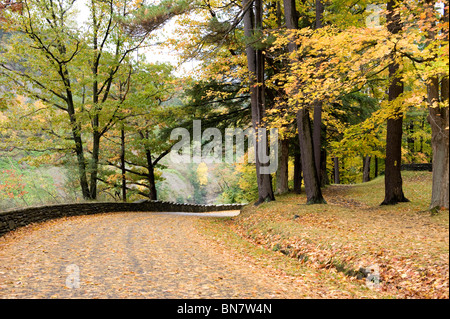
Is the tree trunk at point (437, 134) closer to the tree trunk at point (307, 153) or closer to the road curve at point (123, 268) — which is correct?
the road curve at point (123, 268)

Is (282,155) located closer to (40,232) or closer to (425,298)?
(40,232)

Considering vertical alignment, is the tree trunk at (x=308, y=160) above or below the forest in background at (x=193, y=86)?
below

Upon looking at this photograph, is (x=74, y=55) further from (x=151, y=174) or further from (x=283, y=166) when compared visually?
(x=283, y=166)

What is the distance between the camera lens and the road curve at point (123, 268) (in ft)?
16.0

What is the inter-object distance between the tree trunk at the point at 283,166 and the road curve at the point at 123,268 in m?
9.23

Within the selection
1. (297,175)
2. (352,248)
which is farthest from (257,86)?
(352,248)

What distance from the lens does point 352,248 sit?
19.9 feet

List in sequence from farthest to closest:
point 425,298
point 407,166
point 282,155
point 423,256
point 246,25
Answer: point 407,166 → point 282,155 → point 246,25 → point 423,256 → point 425,298

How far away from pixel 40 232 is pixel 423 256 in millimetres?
9921

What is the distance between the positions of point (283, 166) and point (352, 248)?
39.9 ft

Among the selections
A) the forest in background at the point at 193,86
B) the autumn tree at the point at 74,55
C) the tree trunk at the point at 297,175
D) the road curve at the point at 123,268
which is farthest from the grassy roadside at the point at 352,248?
the autumn tree at the point at 74,55

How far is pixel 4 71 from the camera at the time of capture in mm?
15875

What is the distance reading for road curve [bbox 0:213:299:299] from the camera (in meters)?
4.89
